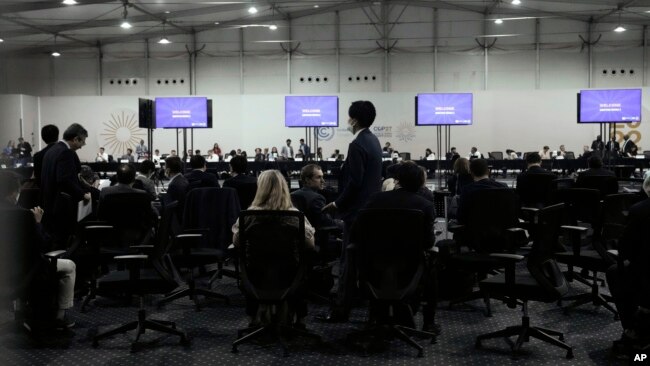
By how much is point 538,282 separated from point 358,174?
1298mm

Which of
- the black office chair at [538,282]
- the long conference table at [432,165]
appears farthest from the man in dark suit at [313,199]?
the long conference table at [432,165]

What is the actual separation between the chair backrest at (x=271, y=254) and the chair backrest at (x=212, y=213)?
1.52 metres

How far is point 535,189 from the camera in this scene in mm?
6629

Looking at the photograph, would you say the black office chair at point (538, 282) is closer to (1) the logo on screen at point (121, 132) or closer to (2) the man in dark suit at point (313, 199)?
(2) the man in dark suit at point (313, 199)

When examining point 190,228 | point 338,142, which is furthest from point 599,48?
point 190,228

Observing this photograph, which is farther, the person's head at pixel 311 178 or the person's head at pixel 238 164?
the person's head at pixel 238 164

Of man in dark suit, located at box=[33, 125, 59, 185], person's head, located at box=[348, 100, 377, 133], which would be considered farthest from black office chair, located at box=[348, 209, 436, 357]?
man in dark suit, located at box=[33, 125, 59, 185]

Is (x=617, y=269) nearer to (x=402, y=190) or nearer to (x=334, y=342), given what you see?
(x=402, y=190)

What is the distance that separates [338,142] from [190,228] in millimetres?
16068

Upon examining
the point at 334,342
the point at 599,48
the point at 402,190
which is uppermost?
the point at 599,48

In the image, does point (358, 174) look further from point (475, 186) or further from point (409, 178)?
point (475, 186)

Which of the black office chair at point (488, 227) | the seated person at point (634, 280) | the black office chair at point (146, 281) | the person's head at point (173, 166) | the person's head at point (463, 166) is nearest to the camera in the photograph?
the seated person at point (634, 280)

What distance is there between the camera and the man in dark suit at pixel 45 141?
524cm

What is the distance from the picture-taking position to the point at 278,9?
20.9 meters
